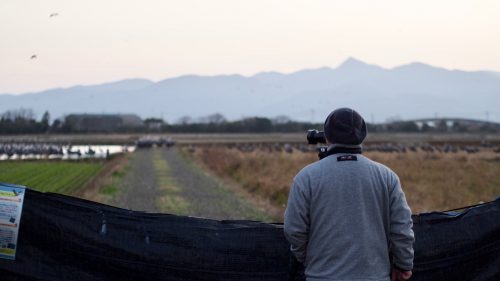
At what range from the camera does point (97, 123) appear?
116562mm

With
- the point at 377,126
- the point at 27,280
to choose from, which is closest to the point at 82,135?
the point at 377,126

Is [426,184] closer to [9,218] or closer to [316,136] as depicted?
[316,136]

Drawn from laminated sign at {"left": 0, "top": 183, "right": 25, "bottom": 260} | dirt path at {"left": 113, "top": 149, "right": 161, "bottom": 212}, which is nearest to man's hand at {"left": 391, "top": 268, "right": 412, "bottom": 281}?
laminated sign at {"left": 0, "top": 183, "right": 25, "bottom": 260}

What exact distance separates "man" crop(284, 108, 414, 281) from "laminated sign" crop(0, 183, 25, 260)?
201 centimetres

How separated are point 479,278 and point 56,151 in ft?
194

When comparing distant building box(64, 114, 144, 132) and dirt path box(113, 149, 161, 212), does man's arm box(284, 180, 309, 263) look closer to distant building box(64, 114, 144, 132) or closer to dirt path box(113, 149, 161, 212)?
dirt path box(113, 149, 161, 212)

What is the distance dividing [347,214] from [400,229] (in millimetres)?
321

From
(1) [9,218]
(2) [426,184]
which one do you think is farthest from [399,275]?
(2) [426,184]

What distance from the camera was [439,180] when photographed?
28156 millimetres

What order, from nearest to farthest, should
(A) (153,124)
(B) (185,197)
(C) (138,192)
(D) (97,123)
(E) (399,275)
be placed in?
(E) (399,275)
(B) (185,197)
(C) (138,192)
(D) (97,123)
(A) (153,124)

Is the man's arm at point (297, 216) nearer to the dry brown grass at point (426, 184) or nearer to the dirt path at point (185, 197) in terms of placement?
the dry brown grass at point (426, 184)

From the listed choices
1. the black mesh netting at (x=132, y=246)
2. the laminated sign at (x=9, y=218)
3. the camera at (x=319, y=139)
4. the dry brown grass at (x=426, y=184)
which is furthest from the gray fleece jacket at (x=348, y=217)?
the dry brown grass at (x=426, y=184)

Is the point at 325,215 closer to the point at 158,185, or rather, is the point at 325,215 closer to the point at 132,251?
the point at 132,251

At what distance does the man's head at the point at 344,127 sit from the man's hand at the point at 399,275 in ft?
2.57
